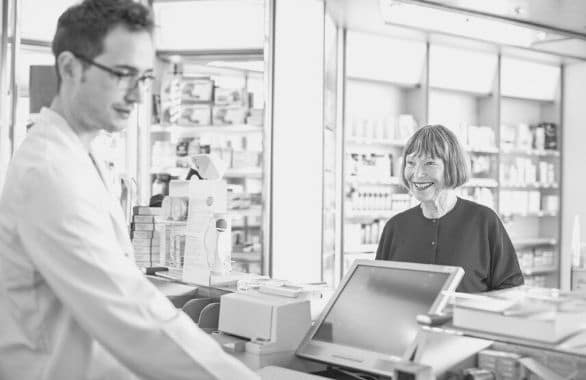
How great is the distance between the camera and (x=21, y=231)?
137 cm

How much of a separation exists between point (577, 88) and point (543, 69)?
471 millimetres

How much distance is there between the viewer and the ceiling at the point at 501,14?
5902mm

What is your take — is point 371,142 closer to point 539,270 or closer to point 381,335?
point 539,270

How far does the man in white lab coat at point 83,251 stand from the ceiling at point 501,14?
464 centimetres

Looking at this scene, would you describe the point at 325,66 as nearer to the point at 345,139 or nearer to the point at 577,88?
the point at 345,139

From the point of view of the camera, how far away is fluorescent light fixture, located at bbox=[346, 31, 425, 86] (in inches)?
281

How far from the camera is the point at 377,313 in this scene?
1937 mm

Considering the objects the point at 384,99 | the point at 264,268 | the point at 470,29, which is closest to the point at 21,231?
the point at 264,268

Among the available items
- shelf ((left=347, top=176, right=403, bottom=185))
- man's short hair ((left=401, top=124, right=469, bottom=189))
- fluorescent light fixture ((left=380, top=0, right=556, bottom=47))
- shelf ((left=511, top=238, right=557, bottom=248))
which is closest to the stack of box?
man's short hair ((left=401, top=124, right=469, bottom=189))

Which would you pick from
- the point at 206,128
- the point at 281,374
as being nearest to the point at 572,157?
the point at 206,128

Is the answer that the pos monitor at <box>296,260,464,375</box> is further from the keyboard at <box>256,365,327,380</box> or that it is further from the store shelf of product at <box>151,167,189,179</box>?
the store shelf of product at <box>151,167,189,179</box>

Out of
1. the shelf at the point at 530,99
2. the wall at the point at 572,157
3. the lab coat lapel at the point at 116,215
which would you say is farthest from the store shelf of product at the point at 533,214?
the lab coat lapel at the point at 116,215

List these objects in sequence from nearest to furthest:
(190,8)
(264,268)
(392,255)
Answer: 1. (392,255)
2. (264,268)
3. (190,8)

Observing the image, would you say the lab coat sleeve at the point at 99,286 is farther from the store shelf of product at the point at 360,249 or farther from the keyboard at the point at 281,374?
the store shelf of product at the point at 360,249
